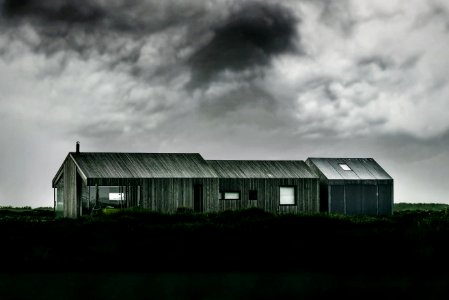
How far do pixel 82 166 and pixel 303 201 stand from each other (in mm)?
14629

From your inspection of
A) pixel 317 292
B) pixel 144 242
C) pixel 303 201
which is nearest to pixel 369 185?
pixel 303 201

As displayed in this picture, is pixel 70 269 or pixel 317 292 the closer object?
pixel 317 292

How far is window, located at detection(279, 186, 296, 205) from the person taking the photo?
46906mm

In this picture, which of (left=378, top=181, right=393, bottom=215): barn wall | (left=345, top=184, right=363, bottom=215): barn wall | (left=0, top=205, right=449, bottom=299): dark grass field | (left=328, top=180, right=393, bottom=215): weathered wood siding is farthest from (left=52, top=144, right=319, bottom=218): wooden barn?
(left=0, top=205, right=449, bottom=299): dark grass field

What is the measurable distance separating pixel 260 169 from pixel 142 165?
8.35m

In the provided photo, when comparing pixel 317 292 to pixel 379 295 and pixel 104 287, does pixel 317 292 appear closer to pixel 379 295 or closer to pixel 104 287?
pixel 379 295

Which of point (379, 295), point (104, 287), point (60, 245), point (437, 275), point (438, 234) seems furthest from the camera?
point (438, 234)

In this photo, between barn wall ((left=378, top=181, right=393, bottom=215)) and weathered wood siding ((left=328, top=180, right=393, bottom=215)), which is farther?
barn wall ((left=378, top=181, right=393, bottom=215))

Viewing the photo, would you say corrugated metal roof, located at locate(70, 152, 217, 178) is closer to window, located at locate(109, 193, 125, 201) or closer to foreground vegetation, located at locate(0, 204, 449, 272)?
window, located at locate(109, 193, 125, 201)

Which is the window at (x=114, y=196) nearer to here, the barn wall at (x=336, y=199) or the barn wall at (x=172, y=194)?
the barn wall at (x=172, y=194)

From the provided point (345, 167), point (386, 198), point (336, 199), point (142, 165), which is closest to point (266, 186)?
point (336, 199)

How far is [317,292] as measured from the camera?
14008 mm

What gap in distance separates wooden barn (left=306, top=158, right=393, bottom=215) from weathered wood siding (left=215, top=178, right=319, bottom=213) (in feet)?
4.77

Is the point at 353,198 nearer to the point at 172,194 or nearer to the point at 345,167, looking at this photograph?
the point at 345,167
